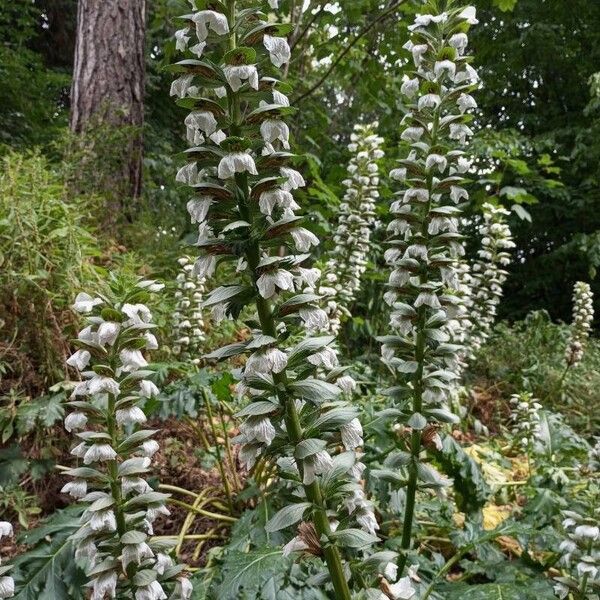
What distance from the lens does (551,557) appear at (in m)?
2.66

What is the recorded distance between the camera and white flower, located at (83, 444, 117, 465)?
1.54 m

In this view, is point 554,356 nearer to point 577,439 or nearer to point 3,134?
point 577,439

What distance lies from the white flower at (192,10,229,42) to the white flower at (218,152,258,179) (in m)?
0.28

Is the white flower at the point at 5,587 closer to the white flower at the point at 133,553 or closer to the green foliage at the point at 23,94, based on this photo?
the white flower at the point at 133,553

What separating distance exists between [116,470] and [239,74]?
1.10 metres

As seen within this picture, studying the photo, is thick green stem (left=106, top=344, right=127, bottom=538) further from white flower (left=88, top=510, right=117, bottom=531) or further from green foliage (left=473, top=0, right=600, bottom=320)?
green foliage (left=473, top=0, right=600, bottom=320)

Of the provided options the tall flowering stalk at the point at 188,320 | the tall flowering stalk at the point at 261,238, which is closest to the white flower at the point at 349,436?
the tall flowering stalk at the point at 261,238

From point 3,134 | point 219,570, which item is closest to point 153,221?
point 3,134

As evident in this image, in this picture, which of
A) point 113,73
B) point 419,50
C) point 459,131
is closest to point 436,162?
point 459,131

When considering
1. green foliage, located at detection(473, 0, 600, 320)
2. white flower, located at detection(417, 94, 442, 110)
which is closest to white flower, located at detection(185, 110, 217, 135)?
white flower, located at detection(417, 94, 442, 110)

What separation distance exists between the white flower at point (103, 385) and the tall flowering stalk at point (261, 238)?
1.11 feet

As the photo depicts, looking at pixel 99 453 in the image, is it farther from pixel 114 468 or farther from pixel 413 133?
pixel 413 133

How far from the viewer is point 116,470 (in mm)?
1631

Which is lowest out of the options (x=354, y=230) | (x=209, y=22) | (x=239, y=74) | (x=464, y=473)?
(x=464, y=473)
